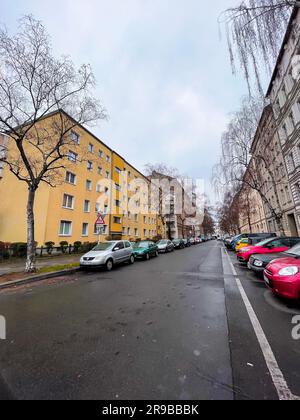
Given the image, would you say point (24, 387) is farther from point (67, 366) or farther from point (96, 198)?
point (96, 198)

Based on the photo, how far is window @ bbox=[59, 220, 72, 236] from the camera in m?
18.9

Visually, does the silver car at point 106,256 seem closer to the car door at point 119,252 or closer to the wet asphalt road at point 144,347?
the car door at point 119,252

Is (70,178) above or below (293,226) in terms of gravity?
above

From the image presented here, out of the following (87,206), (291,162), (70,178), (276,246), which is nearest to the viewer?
(276,246)

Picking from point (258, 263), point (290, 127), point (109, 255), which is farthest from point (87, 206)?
point (290, 127)

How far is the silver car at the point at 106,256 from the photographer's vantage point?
9.82 m

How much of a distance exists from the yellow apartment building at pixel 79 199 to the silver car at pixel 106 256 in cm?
563

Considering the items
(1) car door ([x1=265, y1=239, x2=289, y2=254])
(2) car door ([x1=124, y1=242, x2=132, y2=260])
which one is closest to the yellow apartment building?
(2) car door ([x1=124, y1=242, x2=132, y2=260])

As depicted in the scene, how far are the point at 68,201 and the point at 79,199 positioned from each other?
4.79 feet

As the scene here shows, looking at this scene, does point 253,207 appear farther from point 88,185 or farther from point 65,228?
point 65,228

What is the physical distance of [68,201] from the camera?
798 inches

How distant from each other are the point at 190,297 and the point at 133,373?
10.7 feet

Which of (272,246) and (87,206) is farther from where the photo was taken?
(87,206)

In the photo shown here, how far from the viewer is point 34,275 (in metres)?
8.39
